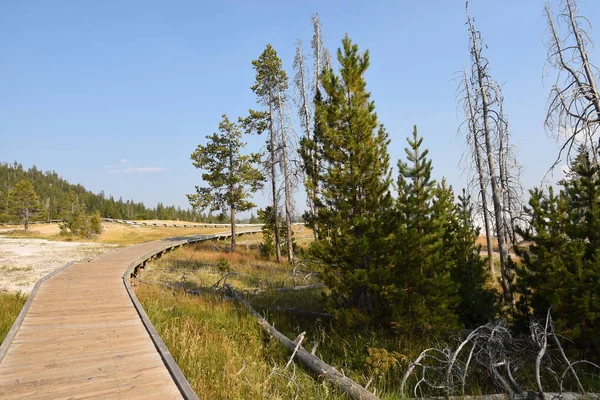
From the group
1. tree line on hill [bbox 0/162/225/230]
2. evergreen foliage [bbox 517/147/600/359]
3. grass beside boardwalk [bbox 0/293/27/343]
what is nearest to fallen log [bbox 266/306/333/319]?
evergreen foliage [bbox 517/147/600/359]

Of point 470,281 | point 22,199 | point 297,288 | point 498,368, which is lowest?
point 498,368

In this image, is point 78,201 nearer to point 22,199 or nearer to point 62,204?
point 62,204

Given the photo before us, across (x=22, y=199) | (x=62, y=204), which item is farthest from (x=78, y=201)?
(x=22, y=199)

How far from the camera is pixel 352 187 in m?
9.18

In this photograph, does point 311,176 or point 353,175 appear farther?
point 311,176

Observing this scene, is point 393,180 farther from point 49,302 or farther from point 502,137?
point 49,302

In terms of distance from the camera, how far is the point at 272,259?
24.7m

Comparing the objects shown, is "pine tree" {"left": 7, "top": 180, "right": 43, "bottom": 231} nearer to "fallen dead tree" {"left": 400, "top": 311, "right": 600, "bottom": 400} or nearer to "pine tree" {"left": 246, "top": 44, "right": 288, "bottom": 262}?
"pine tree" {"left": 246, "top": 44, "right": 288, "bottom": 262}

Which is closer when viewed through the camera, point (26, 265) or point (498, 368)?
point (498, 368)

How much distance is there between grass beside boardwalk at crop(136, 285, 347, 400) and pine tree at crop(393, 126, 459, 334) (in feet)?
11.6

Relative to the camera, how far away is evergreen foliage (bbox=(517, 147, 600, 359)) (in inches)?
276

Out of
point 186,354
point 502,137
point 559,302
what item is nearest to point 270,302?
point 186,354

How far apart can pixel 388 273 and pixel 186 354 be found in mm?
5005

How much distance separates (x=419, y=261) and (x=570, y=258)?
3.26 meters
